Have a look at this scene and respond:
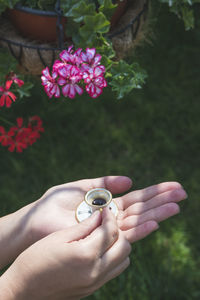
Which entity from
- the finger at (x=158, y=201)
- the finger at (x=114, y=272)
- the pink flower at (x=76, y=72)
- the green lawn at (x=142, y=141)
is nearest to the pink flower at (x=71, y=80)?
the pink flower at (x=76, y=72)

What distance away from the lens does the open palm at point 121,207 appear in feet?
4.52

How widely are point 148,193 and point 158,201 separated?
0.22 feet

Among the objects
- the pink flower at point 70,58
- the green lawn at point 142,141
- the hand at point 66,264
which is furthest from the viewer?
the green lawn at point 142,141

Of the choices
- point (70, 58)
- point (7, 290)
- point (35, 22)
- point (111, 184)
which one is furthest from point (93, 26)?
point (7, 290)

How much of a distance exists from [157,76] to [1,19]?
1.21m

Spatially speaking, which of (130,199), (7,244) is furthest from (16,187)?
(130,199)

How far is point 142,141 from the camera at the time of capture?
2352 mm

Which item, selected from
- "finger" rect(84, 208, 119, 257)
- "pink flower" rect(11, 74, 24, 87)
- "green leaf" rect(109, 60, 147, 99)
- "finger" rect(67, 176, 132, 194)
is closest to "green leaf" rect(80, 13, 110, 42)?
"green leaf" rect(109, 60, 147, 99)

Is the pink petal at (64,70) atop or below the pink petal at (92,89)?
atop

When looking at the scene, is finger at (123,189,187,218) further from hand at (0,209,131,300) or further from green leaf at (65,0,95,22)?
green leaf at (65,0,95,22)

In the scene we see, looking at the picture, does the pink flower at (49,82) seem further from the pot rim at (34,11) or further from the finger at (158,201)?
the finger at (158,201)

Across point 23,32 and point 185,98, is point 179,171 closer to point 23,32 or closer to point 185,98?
point 185,98

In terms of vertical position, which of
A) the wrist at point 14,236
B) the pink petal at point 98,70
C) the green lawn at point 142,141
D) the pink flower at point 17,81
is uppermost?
the pink petal at point 98,70

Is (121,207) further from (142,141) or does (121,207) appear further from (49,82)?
(142,141)
